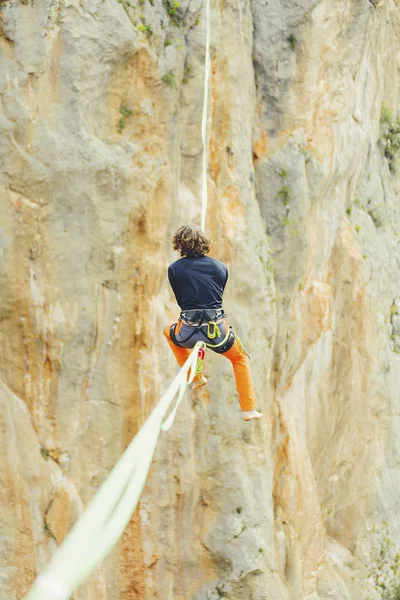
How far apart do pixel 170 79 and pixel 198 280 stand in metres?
3.95

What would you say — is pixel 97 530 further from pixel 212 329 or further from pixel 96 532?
pixel 212 329

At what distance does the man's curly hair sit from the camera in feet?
22.3

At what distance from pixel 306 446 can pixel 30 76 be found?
802cm

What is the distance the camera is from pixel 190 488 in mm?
10977

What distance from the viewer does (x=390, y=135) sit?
617 inches

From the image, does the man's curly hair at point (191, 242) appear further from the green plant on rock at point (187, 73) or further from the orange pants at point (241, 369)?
→ the green plant on rock at point (187, 73)

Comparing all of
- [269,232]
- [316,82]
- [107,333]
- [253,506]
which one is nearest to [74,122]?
[107,333]

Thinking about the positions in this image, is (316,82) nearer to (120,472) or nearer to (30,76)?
(30,76)

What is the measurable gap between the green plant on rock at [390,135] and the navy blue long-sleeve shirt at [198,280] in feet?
31.2

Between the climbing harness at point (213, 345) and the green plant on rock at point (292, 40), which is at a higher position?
the green plant on rock at point (292, 40)

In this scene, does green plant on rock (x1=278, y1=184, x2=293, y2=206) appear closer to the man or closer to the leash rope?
the man

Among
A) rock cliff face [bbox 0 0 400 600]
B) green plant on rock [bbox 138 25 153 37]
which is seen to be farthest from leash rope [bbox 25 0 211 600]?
green plant on rock [bbox 138 25 153 37]

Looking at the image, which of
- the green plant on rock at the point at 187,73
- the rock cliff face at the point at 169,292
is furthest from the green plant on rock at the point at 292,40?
the green plant on rock at the point at 187,73

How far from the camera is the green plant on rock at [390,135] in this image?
15398mm
